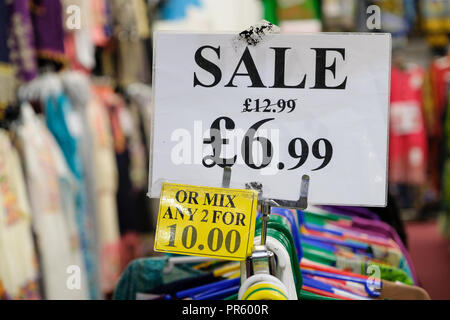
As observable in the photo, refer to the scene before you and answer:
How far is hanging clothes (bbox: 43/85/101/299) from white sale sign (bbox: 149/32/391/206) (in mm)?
1323

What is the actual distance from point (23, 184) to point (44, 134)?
24cm

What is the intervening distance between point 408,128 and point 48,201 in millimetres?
2972

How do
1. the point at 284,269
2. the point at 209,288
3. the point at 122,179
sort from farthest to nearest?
the point at 122,179 < the point at 209,288 < the point at 284,269

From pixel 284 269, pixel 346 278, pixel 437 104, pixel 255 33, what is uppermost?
pixel 255 33

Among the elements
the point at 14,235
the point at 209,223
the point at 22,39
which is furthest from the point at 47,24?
the point at 209,223

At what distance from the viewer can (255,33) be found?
0.72 m

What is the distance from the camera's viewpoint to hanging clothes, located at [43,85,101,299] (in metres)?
1.99

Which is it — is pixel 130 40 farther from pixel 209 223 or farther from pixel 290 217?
pixel 209 223

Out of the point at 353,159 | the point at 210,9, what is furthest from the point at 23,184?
the point at 210,9

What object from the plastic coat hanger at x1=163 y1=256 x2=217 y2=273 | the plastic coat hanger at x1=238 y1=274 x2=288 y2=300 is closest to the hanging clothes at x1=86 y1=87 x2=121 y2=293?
the plastic coat hanger at x1=163 y1=256 x2=217 y2=273

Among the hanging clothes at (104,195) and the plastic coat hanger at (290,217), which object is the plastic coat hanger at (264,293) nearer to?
the plastic coat hanger at (290,217)

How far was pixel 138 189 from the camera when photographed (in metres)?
2.68

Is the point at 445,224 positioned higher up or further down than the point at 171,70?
further down
